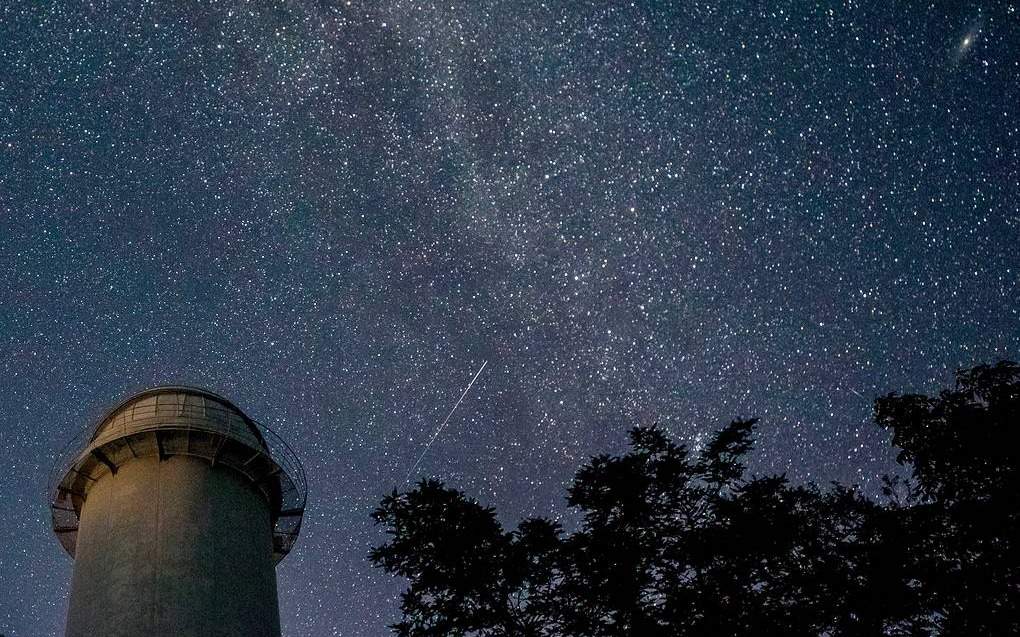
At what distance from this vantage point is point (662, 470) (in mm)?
15031

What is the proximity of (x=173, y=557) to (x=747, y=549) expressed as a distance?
1092cm

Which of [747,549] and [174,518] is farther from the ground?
[174,518]

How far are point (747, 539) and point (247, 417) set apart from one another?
40.5 ft

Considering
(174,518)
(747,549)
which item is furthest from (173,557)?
(747,549)

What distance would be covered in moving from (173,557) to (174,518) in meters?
0.91

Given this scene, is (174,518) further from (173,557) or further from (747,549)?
(747,549)

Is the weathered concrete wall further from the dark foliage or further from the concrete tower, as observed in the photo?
the dark foliage

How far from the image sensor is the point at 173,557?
14836 millimetres

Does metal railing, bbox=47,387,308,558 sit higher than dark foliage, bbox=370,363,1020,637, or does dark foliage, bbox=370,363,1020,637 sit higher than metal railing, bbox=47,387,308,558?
metal railing, bbox=47,387,308,558

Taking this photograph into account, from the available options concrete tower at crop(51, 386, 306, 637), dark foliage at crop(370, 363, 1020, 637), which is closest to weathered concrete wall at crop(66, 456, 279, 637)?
concrete tower at crop(51, 386, 306, 637)

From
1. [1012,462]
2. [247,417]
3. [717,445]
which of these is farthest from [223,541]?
[1012,462]

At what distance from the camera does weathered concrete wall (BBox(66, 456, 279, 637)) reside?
1415 centimetres

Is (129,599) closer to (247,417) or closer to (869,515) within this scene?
(247,417)

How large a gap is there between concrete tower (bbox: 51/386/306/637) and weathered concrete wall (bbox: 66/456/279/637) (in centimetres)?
2
